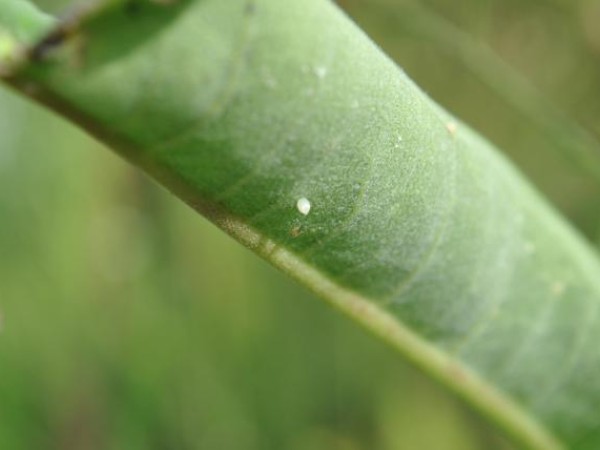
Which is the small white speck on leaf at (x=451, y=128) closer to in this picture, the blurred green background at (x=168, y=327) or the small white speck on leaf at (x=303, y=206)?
the small white speck on leaf at (x=303, y=206)

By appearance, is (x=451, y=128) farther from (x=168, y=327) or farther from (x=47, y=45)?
(x=168, y=327)

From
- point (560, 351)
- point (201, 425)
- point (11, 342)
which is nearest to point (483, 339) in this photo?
point (560, 351)

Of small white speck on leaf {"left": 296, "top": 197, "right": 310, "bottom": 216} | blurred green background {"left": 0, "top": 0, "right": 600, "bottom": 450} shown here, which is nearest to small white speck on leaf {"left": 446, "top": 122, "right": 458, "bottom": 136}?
small white speck on leaf {"left": 296, "top": 197, "right": 310, "bottom": 216}

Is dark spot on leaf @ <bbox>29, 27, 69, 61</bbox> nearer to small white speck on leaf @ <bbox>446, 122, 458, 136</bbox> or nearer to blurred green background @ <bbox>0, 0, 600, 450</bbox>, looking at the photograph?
small white speck on leaf @ <bbox>446, 122, 458, 136</bbox>

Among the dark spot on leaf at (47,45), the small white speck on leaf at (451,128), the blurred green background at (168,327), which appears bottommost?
the dark spot on leaf at (47,45)

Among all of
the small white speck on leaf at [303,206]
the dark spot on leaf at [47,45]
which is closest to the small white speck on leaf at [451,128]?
the small white speck on leaf at [303,206]

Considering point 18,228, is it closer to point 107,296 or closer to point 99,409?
point 107,296
